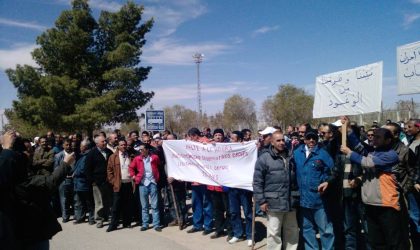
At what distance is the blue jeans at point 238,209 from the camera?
6.64 meters

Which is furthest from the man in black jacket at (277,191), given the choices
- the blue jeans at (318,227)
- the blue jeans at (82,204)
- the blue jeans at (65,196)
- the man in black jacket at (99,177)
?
the blue jeans at (65,196)

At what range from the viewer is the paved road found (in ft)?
21.8

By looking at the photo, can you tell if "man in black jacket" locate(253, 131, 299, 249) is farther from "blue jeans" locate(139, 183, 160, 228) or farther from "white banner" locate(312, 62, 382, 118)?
"blue jeans" locate(139, 183, 160, 228)

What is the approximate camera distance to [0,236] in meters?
3.60

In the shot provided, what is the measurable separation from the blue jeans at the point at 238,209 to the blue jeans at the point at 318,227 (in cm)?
129

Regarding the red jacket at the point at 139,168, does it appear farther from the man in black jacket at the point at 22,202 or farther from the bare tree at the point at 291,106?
the bare tree at the point at 291,106

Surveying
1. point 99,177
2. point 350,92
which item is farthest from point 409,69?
point 99,177

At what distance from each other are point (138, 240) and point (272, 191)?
3180 millimetres

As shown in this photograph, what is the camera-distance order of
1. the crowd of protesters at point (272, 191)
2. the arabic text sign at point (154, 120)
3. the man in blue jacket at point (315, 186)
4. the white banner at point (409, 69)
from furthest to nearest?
the arabic text sign at point (154, 120)
the white banner at point (409, 69)
the man in blue jacket at point (315, 186)
the crowd of protesters at point (272, 191)

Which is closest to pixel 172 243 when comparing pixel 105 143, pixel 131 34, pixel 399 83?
pixel 105 143

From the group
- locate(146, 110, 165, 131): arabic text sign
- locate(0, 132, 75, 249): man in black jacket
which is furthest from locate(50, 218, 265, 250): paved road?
locate(146, 110, 165, 131): arabic text sign

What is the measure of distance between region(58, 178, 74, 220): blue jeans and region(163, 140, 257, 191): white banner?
2915mm

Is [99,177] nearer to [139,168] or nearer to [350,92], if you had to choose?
[139,168]

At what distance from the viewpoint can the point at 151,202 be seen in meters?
8.09
